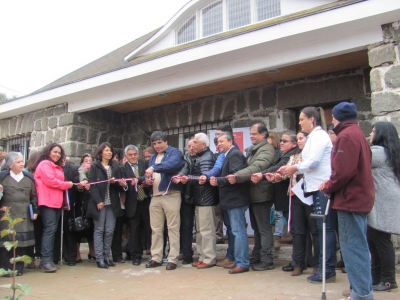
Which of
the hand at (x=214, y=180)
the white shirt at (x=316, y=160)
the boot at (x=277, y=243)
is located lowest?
the boot at (x=277, y=243)

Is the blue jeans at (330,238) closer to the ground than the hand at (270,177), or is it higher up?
closer to the ground

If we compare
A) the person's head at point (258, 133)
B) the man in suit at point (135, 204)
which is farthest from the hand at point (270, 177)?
the man in suit at point (135, 204)

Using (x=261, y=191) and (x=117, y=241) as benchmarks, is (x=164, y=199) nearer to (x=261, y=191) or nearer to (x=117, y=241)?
(x=117, y=241)

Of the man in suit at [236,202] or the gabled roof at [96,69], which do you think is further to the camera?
the gabled roof at [96,69]

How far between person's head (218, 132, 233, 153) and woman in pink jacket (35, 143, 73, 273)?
7.02 feet

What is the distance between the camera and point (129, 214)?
5.80 metres

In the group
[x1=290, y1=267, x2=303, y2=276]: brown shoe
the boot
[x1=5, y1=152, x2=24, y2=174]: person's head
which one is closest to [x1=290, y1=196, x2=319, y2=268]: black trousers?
[x1=290, y1=267, x2=303, y2=276]: brown shoe

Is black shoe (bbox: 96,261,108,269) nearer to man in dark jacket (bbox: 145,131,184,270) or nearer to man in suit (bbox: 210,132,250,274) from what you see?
man in dark jacket (bbox: 145,131,184,270)

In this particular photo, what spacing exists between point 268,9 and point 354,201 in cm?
467

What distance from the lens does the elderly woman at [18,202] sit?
5.11 meters

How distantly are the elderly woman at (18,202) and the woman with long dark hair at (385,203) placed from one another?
405 centimetres

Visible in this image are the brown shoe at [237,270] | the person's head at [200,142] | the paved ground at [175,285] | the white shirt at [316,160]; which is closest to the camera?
the paved ground at [175,285]

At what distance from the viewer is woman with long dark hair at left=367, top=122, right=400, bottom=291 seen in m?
3.66

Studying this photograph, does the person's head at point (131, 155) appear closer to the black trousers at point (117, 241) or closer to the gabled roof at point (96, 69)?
the black trousers at point (117, 241)
